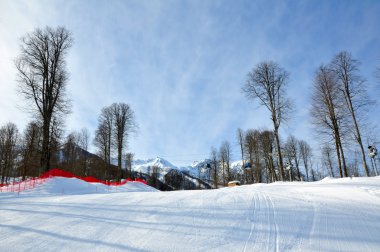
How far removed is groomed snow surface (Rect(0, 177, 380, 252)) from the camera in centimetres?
362

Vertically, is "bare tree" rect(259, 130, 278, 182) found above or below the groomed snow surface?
above

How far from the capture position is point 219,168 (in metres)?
44.9

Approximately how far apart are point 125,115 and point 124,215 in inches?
991

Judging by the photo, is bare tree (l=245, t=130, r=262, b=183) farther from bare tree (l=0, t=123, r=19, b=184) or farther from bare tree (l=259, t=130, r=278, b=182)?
bare tree (l=0, t=123, r=19, b=184)

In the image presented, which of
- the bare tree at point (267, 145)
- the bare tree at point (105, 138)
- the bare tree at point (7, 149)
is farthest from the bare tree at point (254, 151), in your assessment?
the bare tree at point (7, 149)

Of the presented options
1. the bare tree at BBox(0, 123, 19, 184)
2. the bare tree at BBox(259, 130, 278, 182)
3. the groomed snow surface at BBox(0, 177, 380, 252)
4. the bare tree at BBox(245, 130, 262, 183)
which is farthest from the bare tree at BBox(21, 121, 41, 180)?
the bare tree at BBox(259, 130, 278, 182)

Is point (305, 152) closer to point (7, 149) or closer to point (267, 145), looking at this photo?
point (267, 145)

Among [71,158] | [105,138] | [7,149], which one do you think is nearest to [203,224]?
[105,138]

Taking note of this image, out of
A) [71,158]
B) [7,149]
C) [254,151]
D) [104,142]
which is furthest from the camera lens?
[71,158]

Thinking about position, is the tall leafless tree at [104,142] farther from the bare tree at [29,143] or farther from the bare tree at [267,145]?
the bare tree at [267,145]

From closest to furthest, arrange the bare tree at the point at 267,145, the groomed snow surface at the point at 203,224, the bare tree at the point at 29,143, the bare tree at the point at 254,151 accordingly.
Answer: the groomed snow surface at the point at 203,224 → the bare tree at the point at 29,143 → the bare tree at the point at 267,145 → the bare tree at the point at 254,151

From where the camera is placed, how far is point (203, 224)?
14.7 feet

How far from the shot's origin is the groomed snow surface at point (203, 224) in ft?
11.9

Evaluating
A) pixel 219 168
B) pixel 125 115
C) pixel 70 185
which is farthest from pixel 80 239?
pixel 219 168
